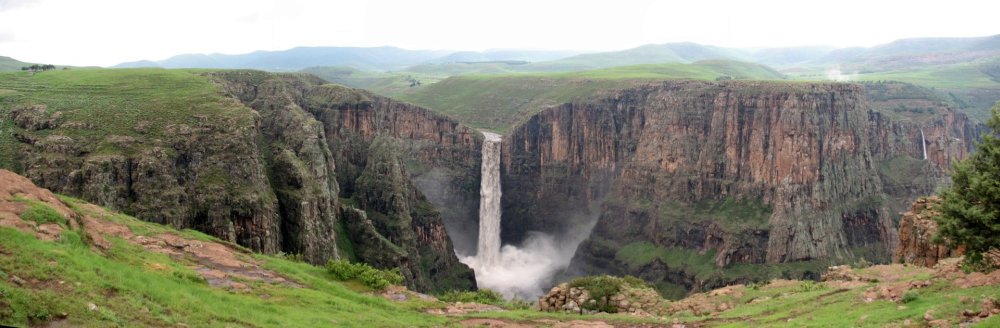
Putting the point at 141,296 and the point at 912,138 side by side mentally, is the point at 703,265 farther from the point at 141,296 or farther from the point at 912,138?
the point at 141,296

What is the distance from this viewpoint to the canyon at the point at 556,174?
189 ft

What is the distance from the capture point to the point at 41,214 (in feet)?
80.6

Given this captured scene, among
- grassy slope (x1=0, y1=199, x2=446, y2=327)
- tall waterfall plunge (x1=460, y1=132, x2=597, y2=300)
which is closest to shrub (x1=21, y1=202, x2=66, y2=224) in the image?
grassy slope (x1=0, y1=199, x2=446, y2=327)

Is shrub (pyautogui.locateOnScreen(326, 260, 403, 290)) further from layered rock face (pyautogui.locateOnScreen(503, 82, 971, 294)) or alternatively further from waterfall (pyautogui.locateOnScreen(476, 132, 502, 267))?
waterfall (pyautogui.locateOnScreen(476, 132, 502, 267))

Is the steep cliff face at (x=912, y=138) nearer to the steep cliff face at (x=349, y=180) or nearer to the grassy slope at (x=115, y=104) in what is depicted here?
the steep cliff face at (x=349, y=180)

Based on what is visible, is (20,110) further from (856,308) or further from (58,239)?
(856,308)

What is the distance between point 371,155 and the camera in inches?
3733

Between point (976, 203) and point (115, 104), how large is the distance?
221 ft

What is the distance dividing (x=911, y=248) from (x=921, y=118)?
423 ft

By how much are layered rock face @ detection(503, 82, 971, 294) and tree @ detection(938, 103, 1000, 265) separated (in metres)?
80.9

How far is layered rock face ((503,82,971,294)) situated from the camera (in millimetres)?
107500

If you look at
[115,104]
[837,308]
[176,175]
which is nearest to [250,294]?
[837,308]

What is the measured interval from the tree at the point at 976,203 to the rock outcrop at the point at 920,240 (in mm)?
13313

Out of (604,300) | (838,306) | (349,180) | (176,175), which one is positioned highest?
(176,175)
